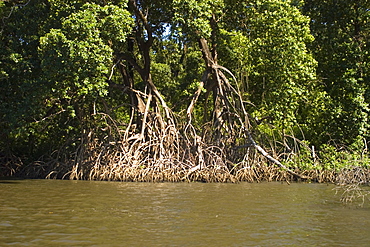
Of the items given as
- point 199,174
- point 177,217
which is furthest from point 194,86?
point 177,217

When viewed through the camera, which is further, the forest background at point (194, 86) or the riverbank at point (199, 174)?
the riverbank at point (199, 174)

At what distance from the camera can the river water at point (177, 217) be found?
24.2 ft

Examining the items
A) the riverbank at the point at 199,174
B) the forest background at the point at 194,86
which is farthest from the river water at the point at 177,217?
the forest background at the point at 194,86

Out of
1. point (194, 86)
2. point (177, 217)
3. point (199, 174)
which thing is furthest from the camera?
point (194, 86)

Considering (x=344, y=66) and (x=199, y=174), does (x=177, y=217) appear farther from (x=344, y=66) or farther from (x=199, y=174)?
(x=344, y=66)

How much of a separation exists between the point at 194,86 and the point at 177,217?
9.74 metres

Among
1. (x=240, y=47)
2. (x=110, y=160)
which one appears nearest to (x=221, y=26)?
(x=240, y=47)

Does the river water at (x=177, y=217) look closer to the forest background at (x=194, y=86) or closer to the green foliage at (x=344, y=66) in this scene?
the forest background at (x=194, y=86)

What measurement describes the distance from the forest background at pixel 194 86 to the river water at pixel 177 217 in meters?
2.73

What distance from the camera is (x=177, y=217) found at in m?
9.18

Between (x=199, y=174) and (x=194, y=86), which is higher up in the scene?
(x=194, y=86)

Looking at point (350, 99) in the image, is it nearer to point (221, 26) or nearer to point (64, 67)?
point (221, 26)

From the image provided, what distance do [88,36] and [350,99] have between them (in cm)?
944

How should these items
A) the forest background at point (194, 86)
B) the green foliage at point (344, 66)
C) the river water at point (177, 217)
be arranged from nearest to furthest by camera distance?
the river water at point (177, 217) → the forest background at point (194, 86) → the green foliage at point (344, 66)
